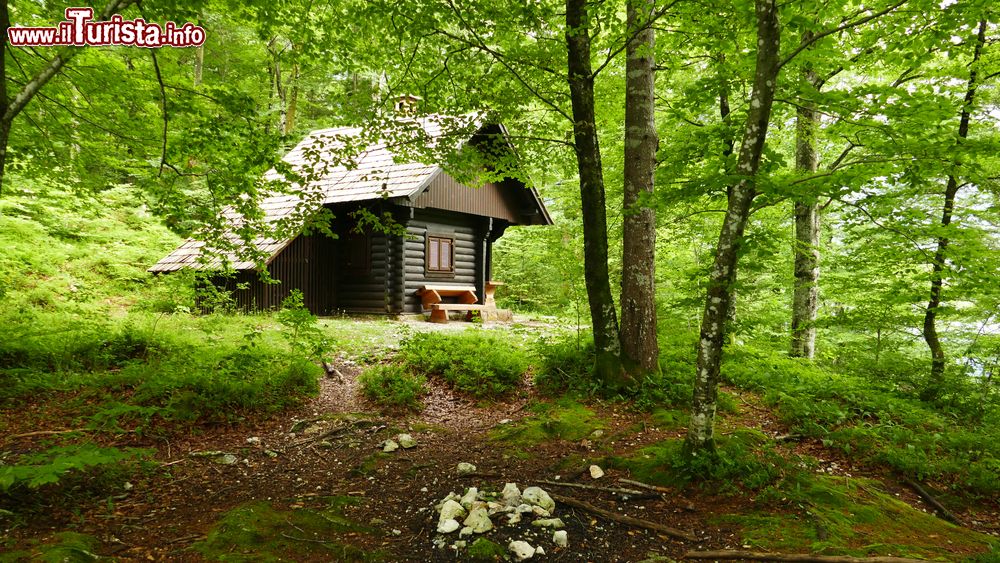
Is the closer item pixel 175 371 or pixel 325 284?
pixel 175 371

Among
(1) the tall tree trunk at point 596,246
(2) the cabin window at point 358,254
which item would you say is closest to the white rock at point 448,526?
(1) the tall tree trunk at point 596,246

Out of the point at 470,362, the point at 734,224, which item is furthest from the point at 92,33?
the point at 734,224

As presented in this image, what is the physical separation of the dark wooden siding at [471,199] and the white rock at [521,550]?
1207 cm

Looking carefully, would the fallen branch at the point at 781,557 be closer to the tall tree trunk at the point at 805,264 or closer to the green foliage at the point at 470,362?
the green foliage at the point at 470,362

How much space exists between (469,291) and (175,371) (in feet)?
36.8

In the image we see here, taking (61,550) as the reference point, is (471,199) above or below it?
above

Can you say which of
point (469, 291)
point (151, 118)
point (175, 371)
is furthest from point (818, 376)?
point (469, 291)

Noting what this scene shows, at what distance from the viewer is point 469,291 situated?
56.1 feet

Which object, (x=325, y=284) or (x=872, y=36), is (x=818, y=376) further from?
(x=325, y=284)

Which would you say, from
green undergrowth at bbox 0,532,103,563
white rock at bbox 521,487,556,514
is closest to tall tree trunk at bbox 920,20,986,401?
white rock at bbox 521,487,556,514

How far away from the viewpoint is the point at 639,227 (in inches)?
268

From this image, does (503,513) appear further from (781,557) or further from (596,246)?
(596,246)

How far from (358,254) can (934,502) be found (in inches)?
575

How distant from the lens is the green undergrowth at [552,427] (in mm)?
5688
